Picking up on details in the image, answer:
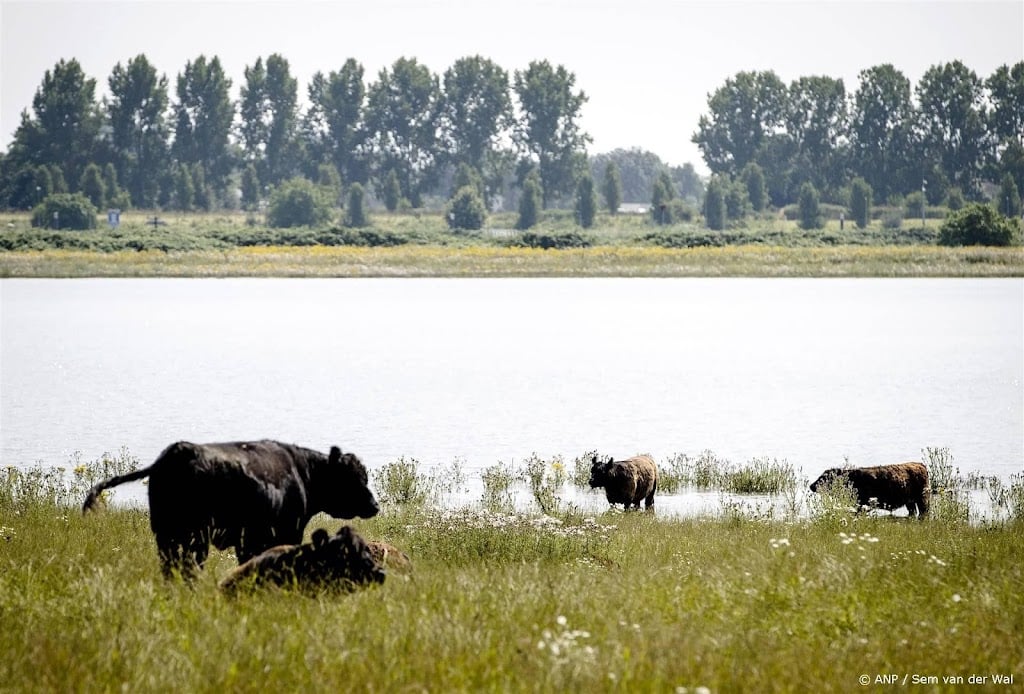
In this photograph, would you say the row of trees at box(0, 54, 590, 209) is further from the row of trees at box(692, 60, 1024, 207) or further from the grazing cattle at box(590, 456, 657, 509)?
the grazing cattle at box(590, 456, 657, 509)

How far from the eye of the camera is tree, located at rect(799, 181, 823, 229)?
155 metres

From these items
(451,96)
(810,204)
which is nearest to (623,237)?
(810,204)

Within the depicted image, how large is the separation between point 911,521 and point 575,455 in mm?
10399

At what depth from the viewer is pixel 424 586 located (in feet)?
31.2

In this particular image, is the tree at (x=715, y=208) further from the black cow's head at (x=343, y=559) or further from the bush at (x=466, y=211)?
the black cow's head at (x=343, y=559)

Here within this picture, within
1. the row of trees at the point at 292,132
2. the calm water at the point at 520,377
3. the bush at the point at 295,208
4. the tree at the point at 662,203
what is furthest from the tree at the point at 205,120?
the calm water at the point at 520,377

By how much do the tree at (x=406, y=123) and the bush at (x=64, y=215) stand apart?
50688 millimetres

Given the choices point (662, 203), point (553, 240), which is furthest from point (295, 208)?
point (662, 203)

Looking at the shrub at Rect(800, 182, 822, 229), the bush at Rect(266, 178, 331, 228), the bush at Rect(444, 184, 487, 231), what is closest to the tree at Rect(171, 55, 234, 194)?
the bush at Rect(266, 178, 331, 228)

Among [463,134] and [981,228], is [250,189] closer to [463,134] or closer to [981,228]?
[463,134]

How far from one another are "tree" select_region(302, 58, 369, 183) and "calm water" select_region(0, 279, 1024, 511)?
9446cm

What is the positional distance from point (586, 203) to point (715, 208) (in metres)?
14.6

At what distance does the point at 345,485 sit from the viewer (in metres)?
10.7

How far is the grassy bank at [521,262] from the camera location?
105 meters
